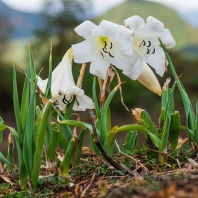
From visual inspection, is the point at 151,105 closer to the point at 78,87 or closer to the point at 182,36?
the point at 182,36

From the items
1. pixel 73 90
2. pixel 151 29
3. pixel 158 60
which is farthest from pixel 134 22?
pixel 73 90

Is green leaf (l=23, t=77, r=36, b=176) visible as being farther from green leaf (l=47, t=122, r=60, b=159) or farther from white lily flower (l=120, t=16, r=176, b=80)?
white lily flower (l=120, t=16, r=176, b=80)

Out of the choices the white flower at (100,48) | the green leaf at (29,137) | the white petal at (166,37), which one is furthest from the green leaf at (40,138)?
the white petal at (166,37)

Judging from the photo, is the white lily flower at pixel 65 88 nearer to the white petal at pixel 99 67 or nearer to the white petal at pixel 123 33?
the white petal at pixel 99 67

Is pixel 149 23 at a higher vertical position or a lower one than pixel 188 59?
higher

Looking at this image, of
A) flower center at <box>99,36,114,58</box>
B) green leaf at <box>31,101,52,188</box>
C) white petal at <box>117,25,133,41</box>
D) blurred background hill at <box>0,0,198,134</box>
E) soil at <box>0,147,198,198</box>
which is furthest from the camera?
blurred background hill at <box>0,0,198,134</box>

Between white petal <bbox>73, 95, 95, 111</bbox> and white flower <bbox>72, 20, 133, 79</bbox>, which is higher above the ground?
white flower <bbox>72, 20, 133, 79</bbox>

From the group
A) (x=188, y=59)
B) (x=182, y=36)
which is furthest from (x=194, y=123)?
(x=182, y=36)

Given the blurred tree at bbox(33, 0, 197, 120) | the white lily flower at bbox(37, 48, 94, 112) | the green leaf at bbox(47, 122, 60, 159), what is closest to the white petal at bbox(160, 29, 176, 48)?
the white lily flower at bbox(37, 48, 94, 112)
